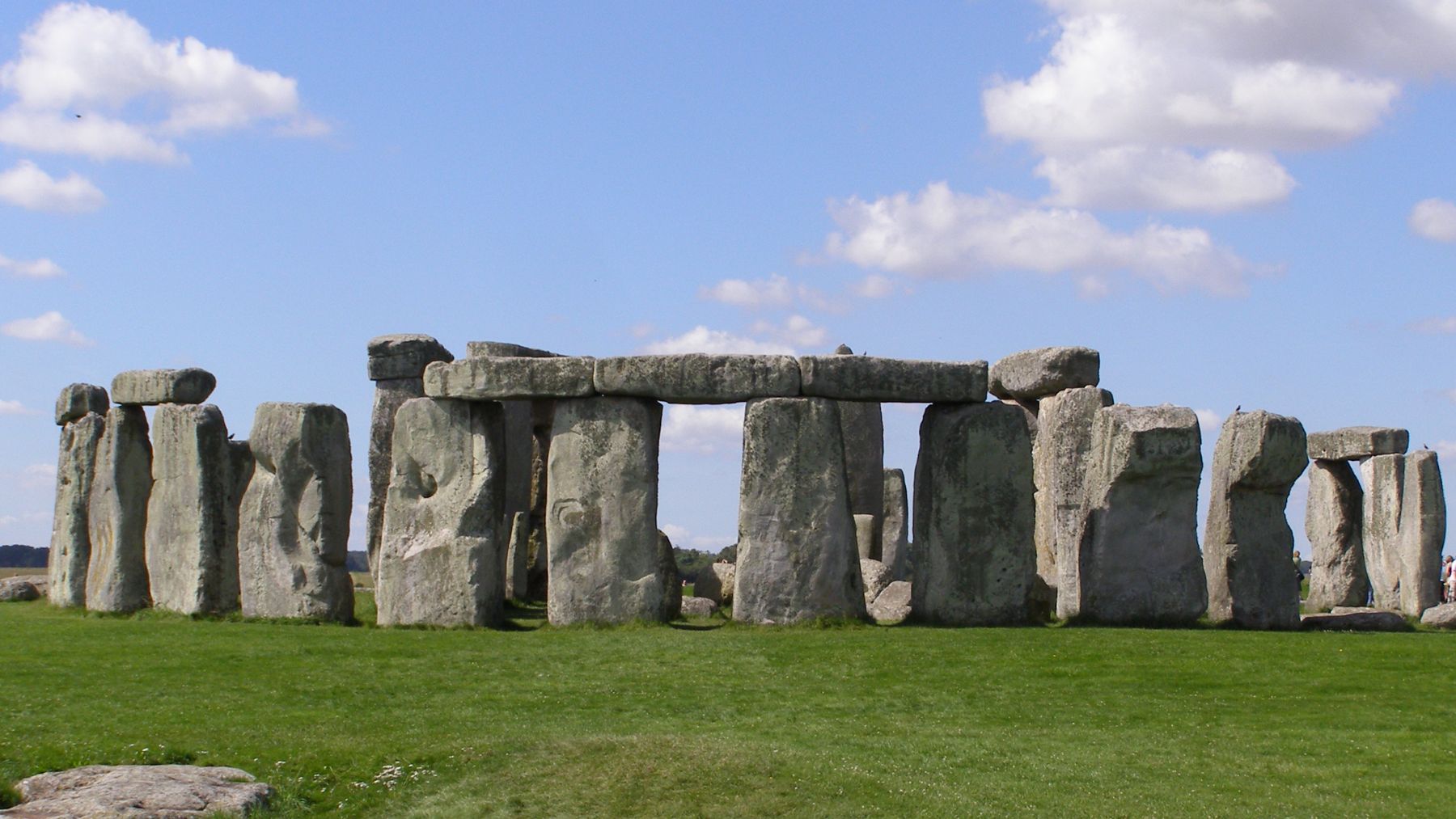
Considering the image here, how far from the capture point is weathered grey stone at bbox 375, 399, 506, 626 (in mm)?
18500

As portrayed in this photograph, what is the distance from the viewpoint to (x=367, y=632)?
59.1 ft

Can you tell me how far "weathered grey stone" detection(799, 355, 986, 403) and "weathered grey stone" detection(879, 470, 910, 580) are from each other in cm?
781

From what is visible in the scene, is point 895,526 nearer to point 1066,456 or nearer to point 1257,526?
point 1066,456

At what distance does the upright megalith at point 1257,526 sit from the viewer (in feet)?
60.9

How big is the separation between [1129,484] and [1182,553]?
92cm

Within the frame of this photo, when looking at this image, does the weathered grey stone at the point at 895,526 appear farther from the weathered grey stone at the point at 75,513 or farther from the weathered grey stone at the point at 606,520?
the weathered grey stone at the point at 75,513

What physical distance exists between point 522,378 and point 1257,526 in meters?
7.95

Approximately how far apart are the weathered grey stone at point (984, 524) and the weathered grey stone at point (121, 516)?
927 cm

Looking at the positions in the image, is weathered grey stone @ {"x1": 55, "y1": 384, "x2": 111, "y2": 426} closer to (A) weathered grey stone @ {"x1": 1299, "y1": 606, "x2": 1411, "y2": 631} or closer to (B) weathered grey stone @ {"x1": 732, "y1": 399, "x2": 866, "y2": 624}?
(B) weathered grey stone @ {"x1": 732, "y1": 399, "x2": 866, "y2": 624}

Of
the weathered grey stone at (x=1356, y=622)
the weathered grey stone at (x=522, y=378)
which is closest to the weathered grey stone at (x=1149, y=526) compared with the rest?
the weathered grey stone at (x=1356, y=622)

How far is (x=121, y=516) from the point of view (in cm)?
2067

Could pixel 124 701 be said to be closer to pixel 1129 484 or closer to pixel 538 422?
pixel 1129 484

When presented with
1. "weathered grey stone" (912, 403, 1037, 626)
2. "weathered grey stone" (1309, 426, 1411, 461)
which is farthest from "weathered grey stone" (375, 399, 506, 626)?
"weathered grey stone" (1309, 426, 1411, 461)

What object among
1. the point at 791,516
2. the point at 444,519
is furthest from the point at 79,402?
the point at 791,516
